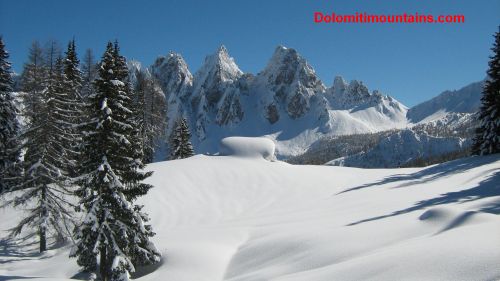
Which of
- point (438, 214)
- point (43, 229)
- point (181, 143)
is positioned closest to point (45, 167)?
point (43, 229)

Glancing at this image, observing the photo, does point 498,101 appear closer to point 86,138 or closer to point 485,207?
point 485,207

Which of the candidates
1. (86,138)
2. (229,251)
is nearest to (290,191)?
(229,251)

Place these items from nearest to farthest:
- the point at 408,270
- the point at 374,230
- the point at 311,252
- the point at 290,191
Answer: the point at 408,270
the point at 311,252
the point at 374,230
the point at 290,191

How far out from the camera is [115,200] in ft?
54.2

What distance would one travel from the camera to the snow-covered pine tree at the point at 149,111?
48.3m

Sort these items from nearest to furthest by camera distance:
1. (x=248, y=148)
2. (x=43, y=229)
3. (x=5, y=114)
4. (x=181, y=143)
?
(x=43, y=229) < (x=5, y=114) < (x=248, y=148) < (x=181, y=143)

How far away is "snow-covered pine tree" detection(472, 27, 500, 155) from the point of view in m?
34.4

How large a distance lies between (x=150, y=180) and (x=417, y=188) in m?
21.4

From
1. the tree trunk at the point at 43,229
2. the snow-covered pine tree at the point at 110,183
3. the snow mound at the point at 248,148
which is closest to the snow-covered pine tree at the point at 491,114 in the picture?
the snow mound at the point at 248,148

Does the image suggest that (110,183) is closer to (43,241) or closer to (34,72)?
(43,241)

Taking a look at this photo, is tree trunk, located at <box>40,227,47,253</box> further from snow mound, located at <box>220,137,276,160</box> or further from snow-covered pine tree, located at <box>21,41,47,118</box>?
snow mound, located at <box>220,137,276,160</box>

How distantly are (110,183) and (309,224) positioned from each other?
995 cm

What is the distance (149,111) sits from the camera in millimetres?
49719

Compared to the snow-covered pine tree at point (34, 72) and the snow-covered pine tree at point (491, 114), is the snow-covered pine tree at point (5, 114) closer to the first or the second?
the snow-covered pine tree at point (34, 72)
